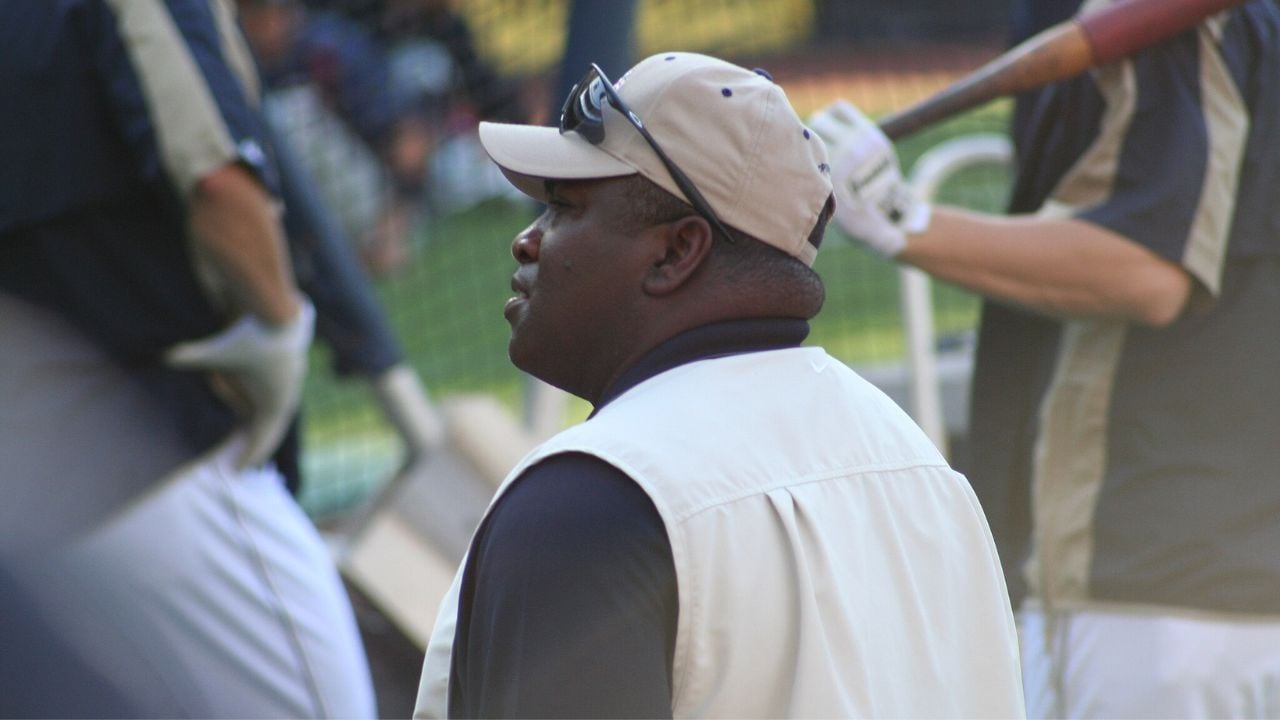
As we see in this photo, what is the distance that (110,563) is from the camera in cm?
266

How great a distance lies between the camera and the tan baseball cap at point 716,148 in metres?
1.51

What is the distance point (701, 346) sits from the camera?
1507 millimetres

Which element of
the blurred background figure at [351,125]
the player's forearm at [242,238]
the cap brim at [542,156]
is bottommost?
the blurred background figure at [351,125]

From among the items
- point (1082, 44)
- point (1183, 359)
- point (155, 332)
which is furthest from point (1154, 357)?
point (155, 332)

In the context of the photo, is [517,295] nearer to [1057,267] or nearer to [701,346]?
[701,346]

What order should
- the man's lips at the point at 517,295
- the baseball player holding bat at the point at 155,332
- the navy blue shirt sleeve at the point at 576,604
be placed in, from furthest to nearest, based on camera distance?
the baseball player holding bat at the point at 155,332
the man's lips at the point at 517,295
the navy blue shirt sleeve at the point at 576,604

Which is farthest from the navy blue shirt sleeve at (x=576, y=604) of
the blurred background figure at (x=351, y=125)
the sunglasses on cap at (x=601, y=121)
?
the blurred background figure at (x=351, y=125)

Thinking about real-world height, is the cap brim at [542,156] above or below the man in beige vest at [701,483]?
above

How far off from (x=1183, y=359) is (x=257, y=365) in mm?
1611

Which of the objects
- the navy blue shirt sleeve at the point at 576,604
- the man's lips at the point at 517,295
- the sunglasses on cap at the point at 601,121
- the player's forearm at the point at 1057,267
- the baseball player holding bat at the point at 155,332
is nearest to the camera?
the navy blue shirt sleeve at the point at 576,604

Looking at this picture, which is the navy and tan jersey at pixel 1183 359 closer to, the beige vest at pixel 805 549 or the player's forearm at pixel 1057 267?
the player's forearm at pixel 1057 267

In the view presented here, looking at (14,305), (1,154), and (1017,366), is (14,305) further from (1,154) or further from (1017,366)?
(1017,366)

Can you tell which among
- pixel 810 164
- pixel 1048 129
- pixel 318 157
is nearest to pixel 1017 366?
pixel 1048 129

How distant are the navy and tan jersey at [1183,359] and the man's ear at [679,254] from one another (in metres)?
1.13
